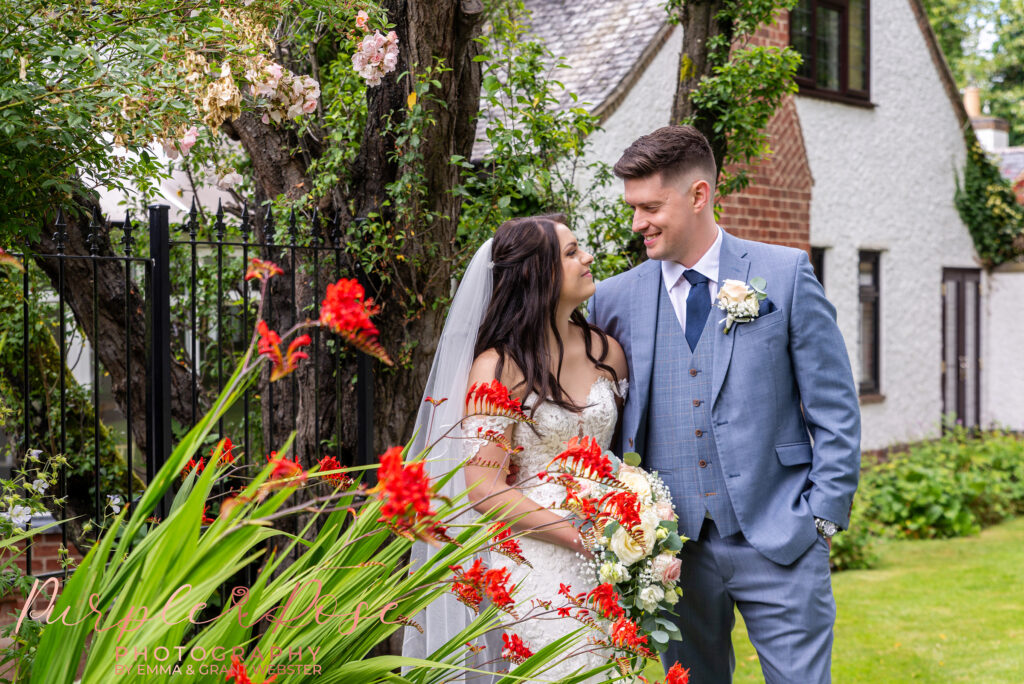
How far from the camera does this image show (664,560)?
265cm

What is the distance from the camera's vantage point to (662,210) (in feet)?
9.68

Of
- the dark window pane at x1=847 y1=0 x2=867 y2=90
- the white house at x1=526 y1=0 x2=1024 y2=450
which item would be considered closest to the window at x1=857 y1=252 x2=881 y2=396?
the white house at x1=526 y1=0 x2=1024 y2=450

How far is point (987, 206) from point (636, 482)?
10.6 m

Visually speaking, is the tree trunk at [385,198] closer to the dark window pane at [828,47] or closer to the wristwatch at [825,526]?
the wristwatch at [825,526]

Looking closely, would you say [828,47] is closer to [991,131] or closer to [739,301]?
[991,131]

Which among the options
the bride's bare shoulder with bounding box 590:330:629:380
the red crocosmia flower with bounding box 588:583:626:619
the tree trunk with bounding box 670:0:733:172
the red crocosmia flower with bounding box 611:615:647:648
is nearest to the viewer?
the red crocosmia flower with bounding box 611:615:647:648

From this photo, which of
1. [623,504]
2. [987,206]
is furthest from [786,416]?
[987,206]

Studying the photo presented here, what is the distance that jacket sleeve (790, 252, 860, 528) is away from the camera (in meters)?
2.81

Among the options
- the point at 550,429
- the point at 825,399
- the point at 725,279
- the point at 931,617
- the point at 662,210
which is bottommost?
the point at 931,617

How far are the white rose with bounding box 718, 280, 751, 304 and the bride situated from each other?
1.44ft

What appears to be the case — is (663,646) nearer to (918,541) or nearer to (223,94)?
(223,94)

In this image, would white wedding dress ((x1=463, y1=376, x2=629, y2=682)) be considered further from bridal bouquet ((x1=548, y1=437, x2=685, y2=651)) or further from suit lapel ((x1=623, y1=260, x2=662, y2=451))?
bridal bouquet ((x1=548, y1=437, x2=685, y2=651))

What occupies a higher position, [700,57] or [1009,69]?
[1009,69]

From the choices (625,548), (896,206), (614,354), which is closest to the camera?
(625,548)
